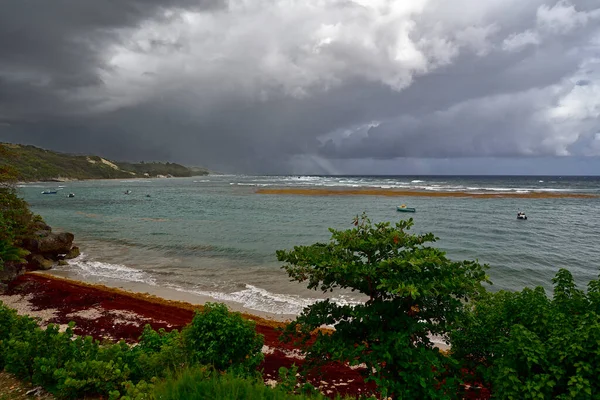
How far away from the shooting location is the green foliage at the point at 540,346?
4.80m

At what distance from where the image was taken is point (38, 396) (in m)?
6.34

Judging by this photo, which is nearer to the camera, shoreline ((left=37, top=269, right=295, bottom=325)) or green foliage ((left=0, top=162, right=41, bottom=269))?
shoreline ((left=37, top=269, right=295, bottom=325))

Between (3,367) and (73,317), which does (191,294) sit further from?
(3,367)

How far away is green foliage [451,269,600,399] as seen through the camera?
4.80 metres

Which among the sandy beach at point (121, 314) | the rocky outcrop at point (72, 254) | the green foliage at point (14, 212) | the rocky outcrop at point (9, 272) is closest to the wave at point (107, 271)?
the rocky outcrop at point (72, 254)

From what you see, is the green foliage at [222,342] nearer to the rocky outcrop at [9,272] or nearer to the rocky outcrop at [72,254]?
the rocky outcrop at [9,272]

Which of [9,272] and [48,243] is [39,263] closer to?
[48,243]

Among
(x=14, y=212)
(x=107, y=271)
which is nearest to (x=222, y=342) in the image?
(x=107, y=271)

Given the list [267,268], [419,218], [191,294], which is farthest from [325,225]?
[191,294]

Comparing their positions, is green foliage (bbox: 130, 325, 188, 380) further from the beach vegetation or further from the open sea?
the open sea

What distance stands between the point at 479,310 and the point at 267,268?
16.9 metres

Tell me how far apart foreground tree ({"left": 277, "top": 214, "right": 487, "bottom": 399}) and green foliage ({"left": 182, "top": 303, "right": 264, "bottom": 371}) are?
116 centimetres

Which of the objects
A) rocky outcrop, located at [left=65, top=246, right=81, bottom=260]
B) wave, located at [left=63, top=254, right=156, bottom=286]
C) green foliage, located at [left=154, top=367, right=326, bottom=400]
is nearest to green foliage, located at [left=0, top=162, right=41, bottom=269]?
wave, located at [left=63, top=254, right=156, bottom=286]

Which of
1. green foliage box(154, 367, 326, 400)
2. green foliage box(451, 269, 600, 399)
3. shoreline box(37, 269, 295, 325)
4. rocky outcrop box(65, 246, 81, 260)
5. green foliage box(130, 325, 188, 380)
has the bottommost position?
shoreline box(37, 269, 295, 325)
